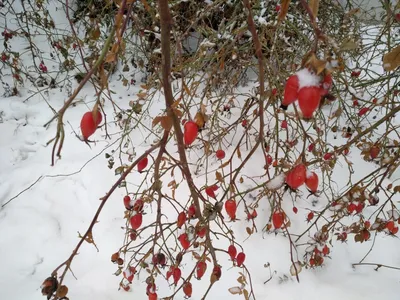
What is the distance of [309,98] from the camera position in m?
0.33

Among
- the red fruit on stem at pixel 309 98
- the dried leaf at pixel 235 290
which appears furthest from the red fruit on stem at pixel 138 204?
the red fruit on stem at pixel 309 98

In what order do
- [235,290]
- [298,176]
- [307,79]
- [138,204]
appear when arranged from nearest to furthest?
1. [307,79]
2. [298,176]
3. [138,204]
4. [235,290]

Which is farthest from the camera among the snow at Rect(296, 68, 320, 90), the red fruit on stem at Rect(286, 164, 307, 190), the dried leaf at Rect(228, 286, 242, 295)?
the dried leaf at Rect(228, 286, 242, 295)

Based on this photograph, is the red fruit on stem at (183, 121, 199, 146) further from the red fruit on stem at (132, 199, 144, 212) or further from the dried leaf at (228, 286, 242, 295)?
the dried leaf at (228, 286, 242, 295)

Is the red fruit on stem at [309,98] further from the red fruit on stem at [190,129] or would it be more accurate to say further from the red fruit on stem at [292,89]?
the red fruit on stem at [190,129]

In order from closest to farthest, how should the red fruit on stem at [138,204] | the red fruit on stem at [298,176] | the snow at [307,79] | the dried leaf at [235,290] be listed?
1. the snow at [307,79]
2. the red fruit on stem at [298,176]
3. the red fruit on stem at [138,204]
4. the dried leaf at [235,290]

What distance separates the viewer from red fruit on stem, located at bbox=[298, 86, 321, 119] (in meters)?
0.32

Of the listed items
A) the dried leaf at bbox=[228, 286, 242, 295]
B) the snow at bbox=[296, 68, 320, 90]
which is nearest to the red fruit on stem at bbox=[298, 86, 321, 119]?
the snow at bbox=[296, 68, 320, 90]

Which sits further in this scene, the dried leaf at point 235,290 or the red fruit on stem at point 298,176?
the dried leaf at point 235,290

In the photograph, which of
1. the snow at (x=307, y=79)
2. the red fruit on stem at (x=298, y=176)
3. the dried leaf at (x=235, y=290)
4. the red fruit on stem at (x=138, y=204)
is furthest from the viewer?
the dried leaf at (x=235, y=290)

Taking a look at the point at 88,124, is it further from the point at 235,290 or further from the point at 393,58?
the point at 235,290

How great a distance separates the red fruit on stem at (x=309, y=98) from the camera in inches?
12.7

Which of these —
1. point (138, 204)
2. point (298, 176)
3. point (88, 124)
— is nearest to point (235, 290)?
point (138, 204)

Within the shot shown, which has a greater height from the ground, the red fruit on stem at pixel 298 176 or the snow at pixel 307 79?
the red fruit on stem at pixel 298 176
